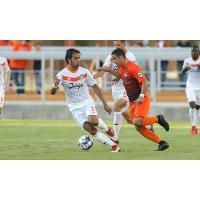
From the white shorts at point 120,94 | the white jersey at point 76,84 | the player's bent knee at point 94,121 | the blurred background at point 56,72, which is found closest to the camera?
the player's bent knee at point 94,121

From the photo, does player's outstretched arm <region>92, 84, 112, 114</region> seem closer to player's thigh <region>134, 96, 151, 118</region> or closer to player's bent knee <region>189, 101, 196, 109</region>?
player's thigh <region>134, 96, 151, 118</region>

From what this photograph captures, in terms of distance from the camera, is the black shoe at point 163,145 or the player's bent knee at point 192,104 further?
the player's bent knee at point 192,104

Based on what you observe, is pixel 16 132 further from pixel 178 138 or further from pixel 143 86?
pixel 143 86

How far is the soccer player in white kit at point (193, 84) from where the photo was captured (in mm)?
23828

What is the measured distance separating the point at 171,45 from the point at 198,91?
33.2ft

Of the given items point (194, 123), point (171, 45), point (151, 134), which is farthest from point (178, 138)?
point (171, 45)

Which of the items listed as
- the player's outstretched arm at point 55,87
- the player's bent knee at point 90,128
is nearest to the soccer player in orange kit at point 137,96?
the player's bent knee at point 90,128

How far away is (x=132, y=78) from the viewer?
1878 centimetres

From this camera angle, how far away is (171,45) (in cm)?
3462

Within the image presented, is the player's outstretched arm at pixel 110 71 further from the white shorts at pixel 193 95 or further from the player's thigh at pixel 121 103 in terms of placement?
the white shorts at pixel 193 95

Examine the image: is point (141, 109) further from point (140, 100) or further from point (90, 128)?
point (90, 128)

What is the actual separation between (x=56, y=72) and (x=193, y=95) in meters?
7.39

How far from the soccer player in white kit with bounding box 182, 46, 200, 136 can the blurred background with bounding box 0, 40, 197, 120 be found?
527 centimetres

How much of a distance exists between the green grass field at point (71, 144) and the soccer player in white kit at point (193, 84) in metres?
0.46
